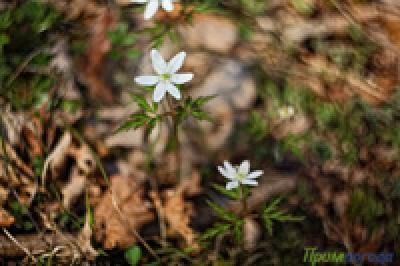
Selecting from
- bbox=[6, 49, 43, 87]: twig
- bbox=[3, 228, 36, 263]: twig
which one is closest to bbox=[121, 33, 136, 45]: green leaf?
bbox=[6, 49, 43, 87]: twig

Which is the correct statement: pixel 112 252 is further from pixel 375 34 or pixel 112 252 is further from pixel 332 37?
pixel 375 34

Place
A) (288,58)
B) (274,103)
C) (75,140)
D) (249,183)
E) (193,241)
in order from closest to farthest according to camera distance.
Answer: (249,183) → (193,241) → (75,140) → (274,103) → (288,58)

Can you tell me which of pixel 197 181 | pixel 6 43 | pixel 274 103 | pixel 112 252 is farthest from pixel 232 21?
pixel 112 252

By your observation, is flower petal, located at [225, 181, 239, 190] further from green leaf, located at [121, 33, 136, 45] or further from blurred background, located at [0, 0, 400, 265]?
green leaf, located at [121, 33, 136, 45]

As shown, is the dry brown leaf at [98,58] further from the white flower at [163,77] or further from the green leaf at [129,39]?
the white flower at [163,77]

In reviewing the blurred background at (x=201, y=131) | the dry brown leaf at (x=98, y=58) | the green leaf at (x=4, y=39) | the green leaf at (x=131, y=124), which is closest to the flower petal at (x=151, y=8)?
the blurred background at (x=201, y=131)

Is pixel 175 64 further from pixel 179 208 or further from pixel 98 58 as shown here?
pixel 98 58
